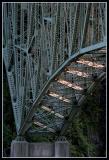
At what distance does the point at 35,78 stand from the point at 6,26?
292 inches

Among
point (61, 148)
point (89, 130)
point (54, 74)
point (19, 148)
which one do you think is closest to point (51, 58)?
point (54, 74)

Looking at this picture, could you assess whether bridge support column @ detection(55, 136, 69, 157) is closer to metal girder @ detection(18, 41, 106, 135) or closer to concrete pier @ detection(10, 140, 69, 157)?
concrete pier @ detection(10, 140, 69, 157)

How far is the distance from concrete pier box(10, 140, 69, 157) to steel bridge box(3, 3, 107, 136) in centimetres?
64

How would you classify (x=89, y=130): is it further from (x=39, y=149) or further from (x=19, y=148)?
(x=19, y=148)

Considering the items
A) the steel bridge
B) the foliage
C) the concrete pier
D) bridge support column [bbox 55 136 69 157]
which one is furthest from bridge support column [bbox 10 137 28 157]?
the foliage

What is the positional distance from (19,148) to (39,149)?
1.46m

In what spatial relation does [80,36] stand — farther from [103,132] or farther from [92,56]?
[103,132]

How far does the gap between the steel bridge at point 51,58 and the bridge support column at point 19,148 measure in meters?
0.49

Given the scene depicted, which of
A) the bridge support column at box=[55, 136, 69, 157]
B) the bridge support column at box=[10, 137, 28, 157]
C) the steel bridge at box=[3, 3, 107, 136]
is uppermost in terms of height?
the steel bridge at box=[3, 3, 107, 136]

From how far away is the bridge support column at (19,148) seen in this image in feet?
141

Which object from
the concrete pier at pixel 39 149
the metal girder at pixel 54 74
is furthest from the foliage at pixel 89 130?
the metal girder at pixel 54 74

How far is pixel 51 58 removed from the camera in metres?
34.3

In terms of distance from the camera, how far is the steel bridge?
90.9 ft

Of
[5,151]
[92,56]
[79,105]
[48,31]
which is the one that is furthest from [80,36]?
[5,151]
